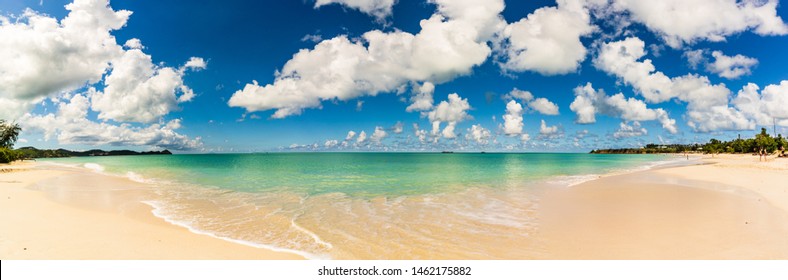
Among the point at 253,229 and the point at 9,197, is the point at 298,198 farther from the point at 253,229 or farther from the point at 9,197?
the point at 9,197

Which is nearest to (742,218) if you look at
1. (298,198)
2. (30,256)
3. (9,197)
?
(298,198)

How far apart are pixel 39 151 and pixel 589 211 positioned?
23954 cm

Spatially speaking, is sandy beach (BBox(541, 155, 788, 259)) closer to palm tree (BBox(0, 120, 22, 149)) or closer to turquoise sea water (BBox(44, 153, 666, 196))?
turquoise sea water (BBox(44, 153, 666, 196))

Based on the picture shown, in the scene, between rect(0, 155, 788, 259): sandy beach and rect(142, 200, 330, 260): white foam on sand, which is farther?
rect(142, 200, 330, 260): white foam on sand

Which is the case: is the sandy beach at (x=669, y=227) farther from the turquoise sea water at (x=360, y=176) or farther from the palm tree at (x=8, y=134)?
→ the palm tree at (x=8, y=134)

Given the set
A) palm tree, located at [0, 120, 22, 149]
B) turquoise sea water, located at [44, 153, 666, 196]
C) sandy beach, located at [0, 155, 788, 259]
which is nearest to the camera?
sandy beach, located at [0, 155, 788, 259]

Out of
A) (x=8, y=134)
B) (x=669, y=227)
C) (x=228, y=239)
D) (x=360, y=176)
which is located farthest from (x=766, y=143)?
(x=8, y=134)

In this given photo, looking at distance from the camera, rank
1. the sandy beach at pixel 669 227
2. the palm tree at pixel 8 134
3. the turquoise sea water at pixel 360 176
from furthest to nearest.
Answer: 1. the palm tree at pixel 8 134
2. the turquoise sea water at pixel 360 176
3. the sandy beach at pixel 669 227

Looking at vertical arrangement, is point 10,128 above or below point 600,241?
above

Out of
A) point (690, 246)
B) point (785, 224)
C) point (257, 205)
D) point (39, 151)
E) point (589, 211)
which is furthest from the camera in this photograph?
point (39, 151)

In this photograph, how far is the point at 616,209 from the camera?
14.1m

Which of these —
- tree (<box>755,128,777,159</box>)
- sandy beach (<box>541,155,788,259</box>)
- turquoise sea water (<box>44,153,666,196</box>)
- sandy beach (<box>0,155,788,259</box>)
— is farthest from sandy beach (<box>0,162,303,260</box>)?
tree (<box>755,128,777,159</box>)

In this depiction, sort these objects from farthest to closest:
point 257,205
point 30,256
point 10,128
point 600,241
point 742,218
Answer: point 10,128
point 257,205
point 742,218
point 600,241
point 30,256

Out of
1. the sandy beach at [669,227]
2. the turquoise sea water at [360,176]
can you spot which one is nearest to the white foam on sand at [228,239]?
the sandy beach at [669,227]
